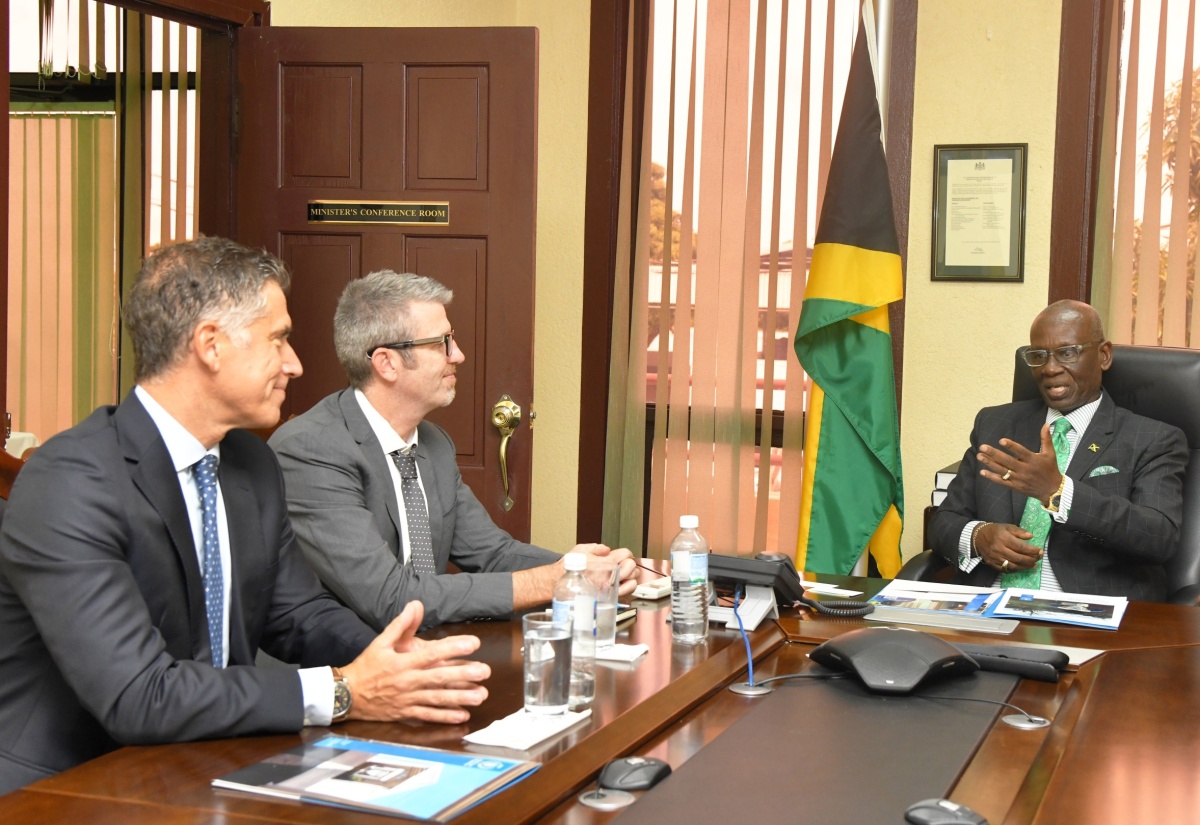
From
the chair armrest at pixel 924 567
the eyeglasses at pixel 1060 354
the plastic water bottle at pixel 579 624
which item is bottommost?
the chair armrest at pixel 924 567

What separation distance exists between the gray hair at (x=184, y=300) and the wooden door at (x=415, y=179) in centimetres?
203

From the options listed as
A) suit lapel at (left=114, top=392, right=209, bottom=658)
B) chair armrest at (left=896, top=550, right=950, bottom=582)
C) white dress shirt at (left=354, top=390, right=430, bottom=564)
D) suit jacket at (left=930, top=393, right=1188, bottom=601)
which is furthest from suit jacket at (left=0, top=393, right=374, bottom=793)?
suit jacket at (left=930, top=393, right=1188, bottom=601)

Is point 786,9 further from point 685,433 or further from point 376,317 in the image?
point 376,317

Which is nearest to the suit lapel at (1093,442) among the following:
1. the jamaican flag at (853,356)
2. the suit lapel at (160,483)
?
the jamaican flag at (853,356)

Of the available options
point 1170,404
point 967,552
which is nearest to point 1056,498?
point 967,552

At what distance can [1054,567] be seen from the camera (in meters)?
2.92

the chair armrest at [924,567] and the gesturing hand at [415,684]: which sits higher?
the gesturing hand at [415,684]

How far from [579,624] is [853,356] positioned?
2.47 meters

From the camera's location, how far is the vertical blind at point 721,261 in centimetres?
423

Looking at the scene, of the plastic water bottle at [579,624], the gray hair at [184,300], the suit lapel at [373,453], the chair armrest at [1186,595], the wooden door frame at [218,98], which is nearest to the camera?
the plastic water bottle at [579,624]

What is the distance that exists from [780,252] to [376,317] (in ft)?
7.14

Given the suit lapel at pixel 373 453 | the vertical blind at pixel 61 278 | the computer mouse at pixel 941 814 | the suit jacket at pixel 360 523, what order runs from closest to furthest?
the computer mouse at pixel 941 814 < the suit jacket at pixel 360 523 < the suit lapel at pixel 373 453 < the vertical blind at pixel 61 278

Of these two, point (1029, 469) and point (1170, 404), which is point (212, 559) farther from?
point (1170, 404)

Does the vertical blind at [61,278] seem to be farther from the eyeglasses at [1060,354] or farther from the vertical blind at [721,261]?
the eyeglasses at [1060,354]
